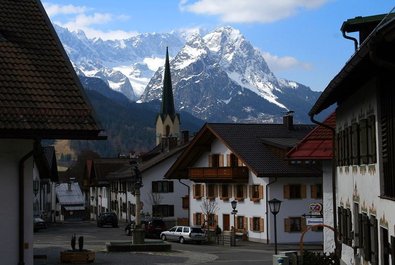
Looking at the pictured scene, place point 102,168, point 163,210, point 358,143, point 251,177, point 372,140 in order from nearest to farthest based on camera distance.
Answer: point 372,140 < point 358,143 < point 251,177 < point 163,210 < point 102,168

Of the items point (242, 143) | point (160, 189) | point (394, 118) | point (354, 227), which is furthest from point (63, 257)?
point (160, 189)

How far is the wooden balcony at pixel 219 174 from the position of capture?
2221 inches

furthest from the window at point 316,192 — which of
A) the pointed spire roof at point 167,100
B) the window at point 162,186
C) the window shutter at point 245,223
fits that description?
the pointed spire roof at point 167,100

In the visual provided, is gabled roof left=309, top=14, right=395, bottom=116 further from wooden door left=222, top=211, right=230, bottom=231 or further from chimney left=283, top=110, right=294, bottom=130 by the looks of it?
chimney left=283, top=110, right=294, bottom=130

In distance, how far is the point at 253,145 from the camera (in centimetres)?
5781

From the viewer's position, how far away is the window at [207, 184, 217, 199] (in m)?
62.2

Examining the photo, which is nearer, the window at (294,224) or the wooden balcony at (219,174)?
the window at (294,224)

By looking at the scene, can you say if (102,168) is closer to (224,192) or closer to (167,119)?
(224,192)

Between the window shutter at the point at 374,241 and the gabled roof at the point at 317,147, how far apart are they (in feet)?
43.1

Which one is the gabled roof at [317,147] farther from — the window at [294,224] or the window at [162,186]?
the window at [162,186]

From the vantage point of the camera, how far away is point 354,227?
21.3 meters

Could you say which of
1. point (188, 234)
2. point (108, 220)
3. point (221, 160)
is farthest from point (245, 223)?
point (108, 220)

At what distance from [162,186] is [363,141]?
190 ft

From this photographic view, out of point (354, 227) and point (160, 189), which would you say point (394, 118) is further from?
point (160, 189)
